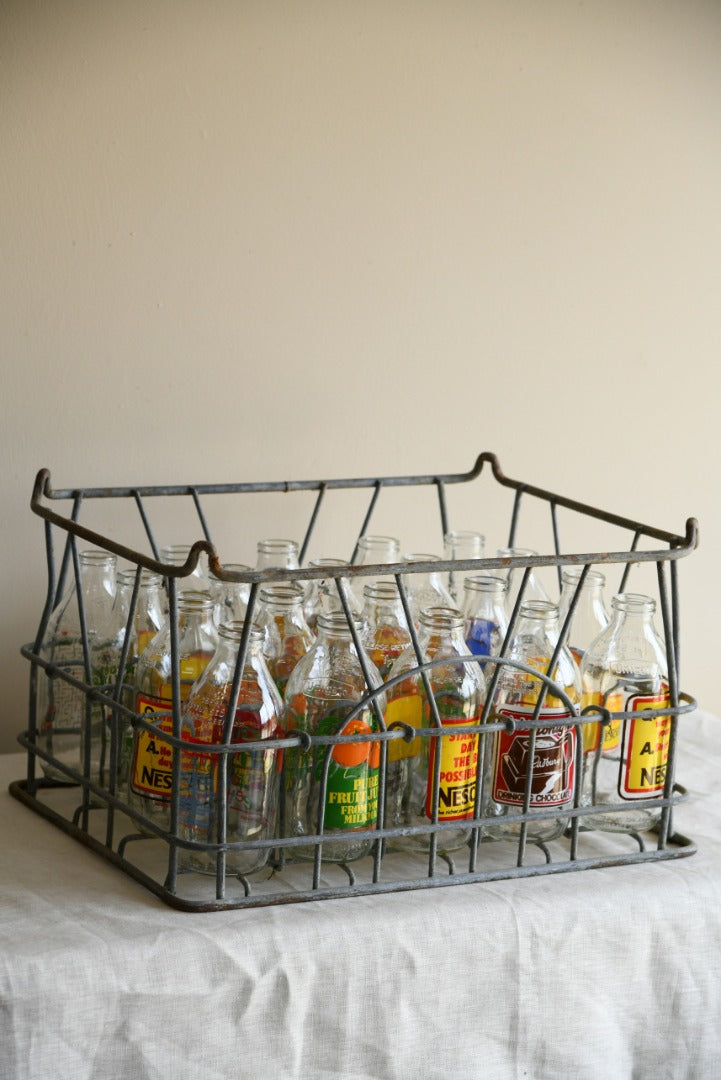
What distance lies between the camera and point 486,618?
102cm

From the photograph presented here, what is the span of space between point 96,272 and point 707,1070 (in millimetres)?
850

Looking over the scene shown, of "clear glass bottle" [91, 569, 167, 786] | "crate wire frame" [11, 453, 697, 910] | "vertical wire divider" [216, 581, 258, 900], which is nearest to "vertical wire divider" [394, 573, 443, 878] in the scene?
"crate wire frame" [11, 453, 697, 910]

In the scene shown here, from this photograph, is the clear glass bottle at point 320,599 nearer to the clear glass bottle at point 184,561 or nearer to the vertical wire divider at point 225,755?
the clear glass bottle at point 184,561

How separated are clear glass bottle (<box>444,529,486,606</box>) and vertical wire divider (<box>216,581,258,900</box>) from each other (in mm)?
361

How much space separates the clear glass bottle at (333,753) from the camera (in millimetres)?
839

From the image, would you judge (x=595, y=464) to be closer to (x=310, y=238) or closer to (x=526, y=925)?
(x=310, y=238)

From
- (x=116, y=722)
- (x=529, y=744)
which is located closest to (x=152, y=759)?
(x=116, y=722)

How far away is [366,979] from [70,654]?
376 millimetres

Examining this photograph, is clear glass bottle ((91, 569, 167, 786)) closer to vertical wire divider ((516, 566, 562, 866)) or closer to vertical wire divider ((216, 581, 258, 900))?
vertical wire divider ((216, 581, 258, 900))

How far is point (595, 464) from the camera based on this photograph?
1508 millimetres

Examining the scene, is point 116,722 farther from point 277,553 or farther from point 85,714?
point 277,553

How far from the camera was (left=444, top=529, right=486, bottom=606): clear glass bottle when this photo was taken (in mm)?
1132

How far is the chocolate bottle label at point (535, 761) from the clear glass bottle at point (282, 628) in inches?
6.2

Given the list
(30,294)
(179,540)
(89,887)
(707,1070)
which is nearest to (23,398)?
(30,294)
